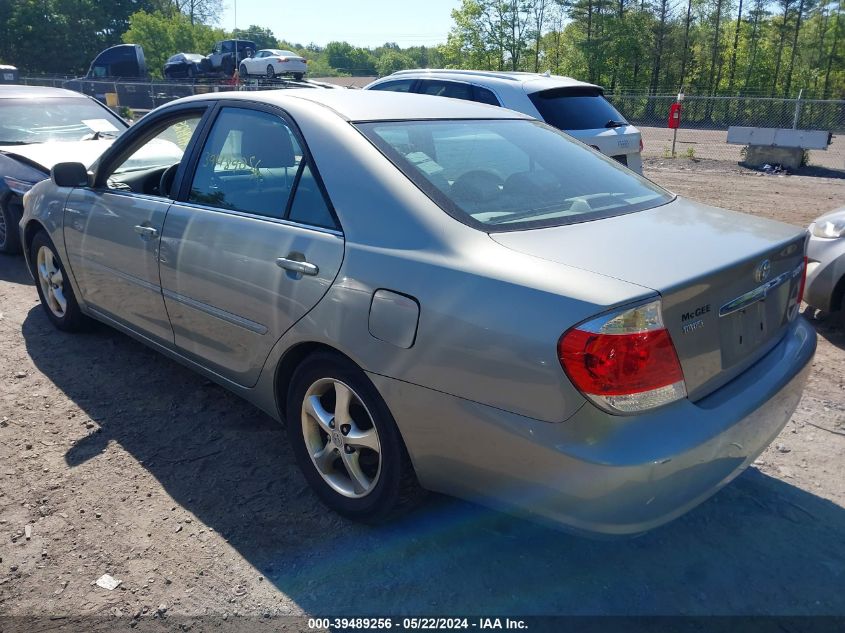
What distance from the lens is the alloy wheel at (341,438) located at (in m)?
2.72

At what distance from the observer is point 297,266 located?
2742mm

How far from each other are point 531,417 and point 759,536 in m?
1.37

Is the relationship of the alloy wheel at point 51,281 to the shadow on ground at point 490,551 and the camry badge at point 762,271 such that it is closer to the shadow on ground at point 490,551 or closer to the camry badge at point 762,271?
the shadow on ground at point 490,551

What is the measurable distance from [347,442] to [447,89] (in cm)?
630

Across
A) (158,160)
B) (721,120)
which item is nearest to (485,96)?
(158,160)

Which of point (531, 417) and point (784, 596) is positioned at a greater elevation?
point (531, 417)

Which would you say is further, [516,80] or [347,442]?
[516,80]

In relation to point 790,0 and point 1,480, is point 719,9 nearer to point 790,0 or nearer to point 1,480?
point 790,0

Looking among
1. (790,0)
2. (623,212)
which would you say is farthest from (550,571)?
(790,0)

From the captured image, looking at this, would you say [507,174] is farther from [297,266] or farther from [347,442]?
[347,442]

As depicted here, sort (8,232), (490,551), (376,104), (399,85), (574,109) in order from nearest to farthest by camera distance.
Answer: (490,551) < (376,104) < (8,232) < (574,109) < (399,85)

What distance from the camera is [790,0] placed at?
45375mm

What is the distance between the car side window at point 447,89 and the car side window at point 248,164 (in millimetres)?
4777

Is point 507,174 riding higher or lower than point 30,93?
lower
